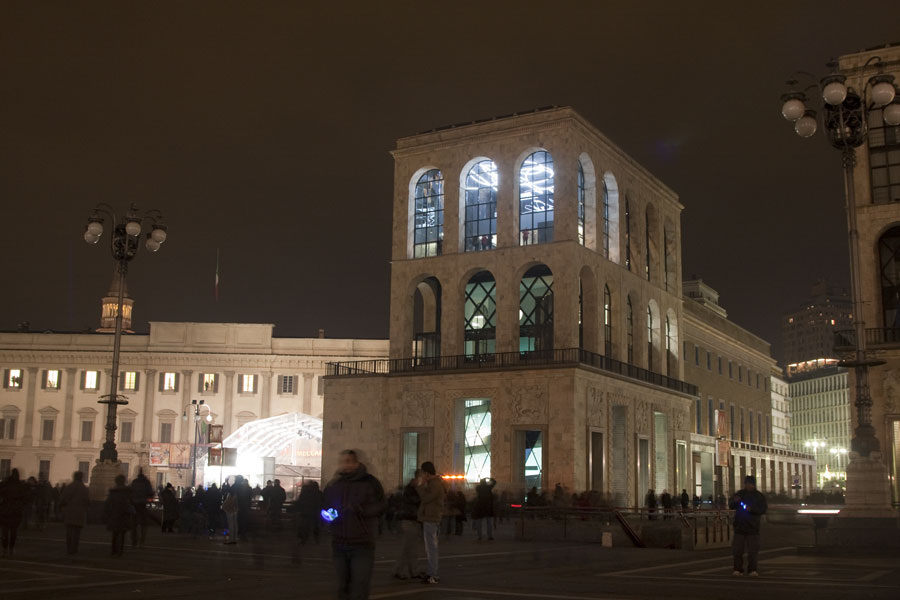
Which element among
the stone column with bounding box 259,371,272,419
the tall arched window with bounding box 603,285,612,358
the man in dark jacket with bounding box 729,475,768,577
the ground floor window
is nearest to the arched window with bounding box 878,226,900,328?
the tall arched window with bounding box 603,285,612,358

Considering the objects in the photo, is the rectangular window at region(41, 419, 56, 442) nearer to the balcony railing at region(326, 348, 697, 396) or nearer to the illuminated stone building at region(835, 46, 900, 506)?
the balcony railing at region(326, 348, 697, 396)

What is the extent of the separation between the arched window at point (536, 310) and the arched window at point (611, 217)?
120 inches

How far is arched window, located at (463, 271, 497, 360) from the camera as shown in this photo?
43.5 metres

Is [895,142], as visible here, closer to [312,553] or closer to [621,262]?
[621,262]

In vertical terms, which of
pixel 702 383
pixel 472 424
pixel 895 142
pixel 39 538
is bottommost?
pixel 39 538

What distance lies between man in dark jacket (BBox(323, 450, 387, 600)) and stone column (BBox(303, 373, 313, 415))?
61.0 metres

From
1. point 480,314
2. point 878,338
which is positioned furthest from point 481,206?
point 878,338

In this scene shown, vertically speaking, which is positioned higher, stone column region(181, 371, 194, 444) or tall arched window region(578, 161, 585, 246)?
tall arched window region(578, 161, 585, 246)

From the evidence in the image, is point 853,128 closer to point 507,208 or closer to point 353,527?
point 353,527

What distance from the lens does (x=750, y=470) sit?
6838 centimetres

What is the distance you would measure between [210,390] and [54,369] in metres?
12.3

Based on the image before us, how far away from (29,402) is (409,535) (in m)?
64.2

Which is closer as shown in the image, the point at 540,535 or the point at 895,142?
the point at 540,535

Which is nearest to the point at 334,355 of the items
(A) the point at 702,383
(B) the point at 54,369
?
(B) the point at 54,369
